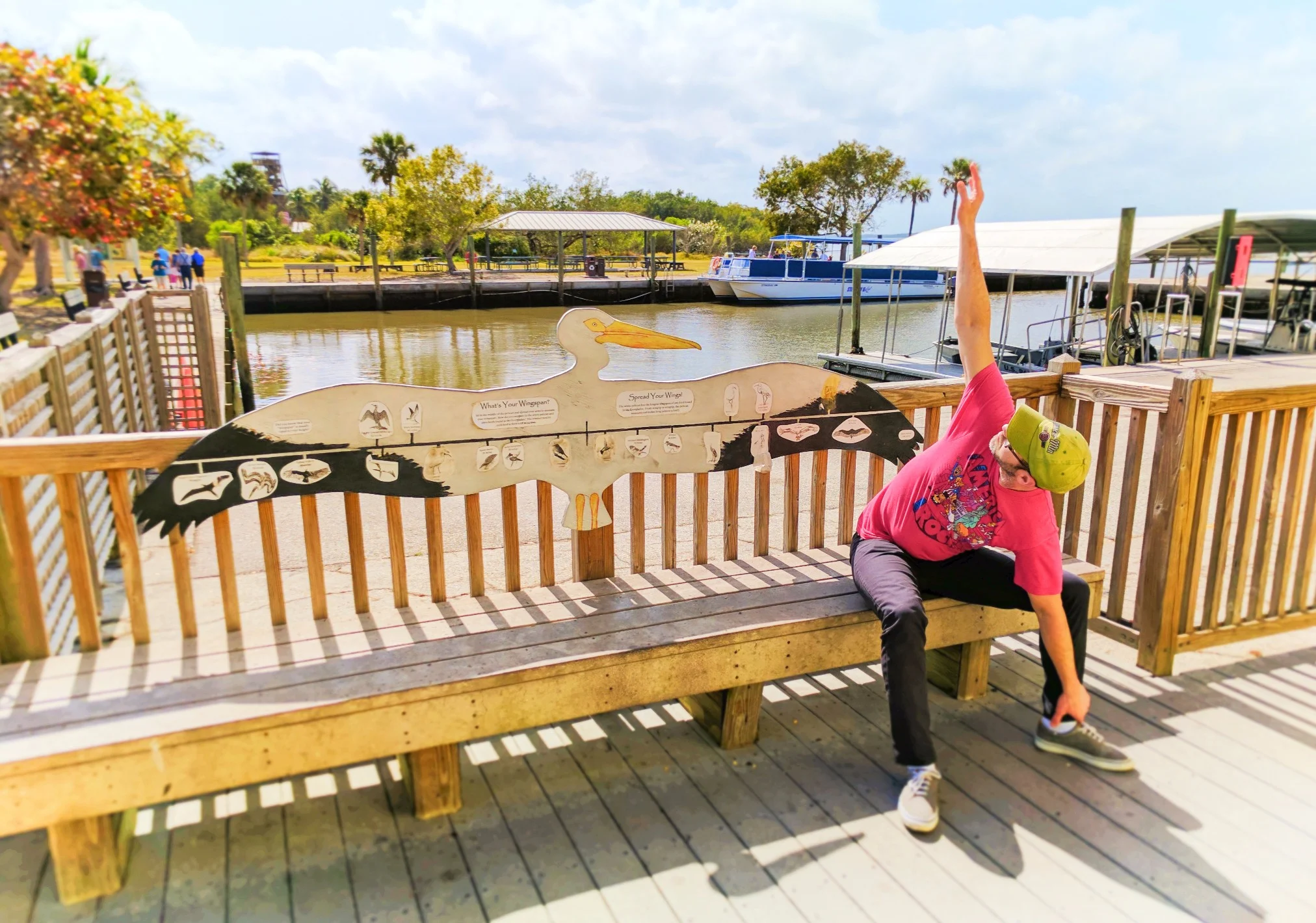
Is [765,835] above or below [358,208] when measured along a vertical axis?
below

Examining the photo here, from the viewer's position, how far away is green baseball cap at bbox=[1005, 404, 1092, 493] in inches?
90.5

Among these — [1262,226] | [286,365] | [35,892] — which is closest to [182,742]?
[35,892]

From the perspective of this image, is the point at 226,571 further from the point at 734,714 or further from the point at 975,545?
the point at 975,545

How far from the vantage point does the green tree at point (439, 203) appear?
125 ft

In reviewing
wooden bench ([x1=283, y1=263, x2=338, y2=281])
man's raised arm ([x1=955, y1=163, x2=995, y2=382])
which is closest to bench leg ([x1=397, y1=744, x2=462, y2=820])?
man's raised arm ([x1=955, y1=163, x2=995, y2=382])

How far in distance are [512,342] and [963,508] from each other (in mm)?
22962

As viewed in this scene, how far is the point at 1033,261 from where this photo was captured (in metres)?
13.3

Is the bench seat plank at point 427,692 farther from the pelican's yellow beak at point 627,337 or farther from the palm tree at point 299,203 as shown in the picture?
the palm tree at point 299,203

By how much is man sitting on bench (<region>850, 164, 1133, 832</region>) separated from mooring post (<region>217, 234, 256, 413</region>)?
13169mm

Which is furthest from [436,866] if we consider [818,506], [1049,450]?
[1049,450]

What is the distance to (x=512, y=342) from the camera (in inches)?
973

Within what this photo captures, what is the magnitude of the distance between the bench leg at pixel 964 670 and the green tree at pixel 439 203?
121ft

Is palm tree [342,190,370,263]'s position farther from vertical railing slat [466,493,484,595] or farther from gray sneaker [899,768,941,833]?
gray sneaker [899,768,941,833]

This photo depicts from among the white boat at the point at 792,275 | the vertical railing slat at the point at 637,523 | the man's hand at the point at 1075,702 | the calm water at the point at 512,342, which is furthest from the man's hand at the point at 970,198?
the white boat at the point at 792,275
